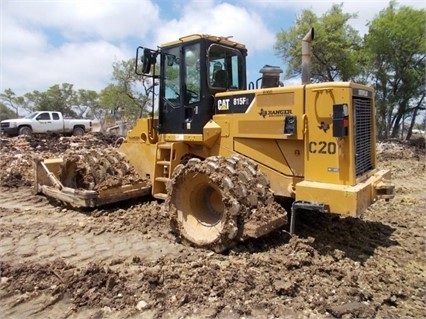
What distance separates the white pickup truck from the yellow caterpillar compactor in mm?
17311

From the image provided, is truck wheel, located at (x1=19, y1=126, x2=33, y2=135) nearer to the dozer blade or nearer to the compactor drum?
the dozer blade

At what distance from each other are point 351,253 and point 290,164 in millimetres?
1327

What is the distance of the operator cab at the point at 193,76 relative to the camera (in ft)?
20.2

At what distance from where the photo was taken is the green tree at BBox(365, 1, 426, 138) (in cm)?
2270

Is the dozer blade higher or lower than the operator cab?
lower

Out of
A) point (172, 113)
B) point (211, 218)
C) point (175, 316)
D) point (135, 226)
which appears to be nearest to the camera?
point (175, 316)

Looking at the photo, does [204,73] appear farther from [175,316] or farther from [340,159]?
[175,316]

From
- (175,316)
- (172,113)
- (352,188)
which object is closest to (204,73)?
(172,113)

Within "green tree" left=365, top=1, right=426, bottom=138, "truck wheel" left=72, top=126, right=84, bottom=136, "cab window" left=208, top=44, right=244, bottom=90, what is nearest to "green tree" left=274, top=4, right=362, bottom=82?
"green tree" left=365, top=1, right=426, bottom=138

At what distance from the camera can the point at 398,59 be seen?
23297mm

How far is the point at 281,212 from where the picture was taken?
4902mm

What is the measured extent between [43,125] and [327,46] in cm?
1810

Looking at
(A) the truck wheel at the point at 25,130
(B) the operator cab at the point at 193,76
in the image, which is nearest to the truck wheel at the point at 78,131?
(A) the truck wheel at the point at 25,130

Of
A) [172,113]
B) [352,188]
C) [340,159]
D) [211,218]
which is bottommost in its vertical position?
[211,218]
